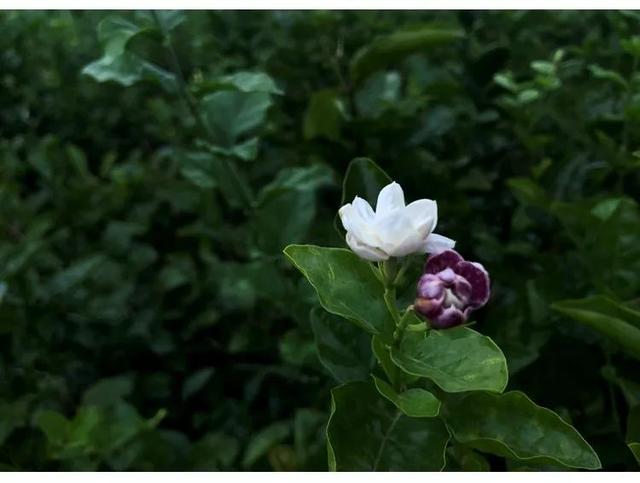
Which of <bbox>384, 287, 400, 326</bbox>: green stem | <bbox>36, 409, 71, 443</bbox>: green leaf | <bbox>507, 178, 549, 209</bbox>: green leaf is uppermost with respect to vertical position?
<bbox>384, 287, 400, 326</bbox>: green stem

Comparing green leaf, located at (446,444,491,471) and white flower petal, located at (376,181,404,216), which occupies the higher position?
white flower petal, located at (376,181,404,216)

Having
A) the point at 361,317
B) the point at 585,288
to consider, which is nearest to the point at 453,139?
the point at 585,288

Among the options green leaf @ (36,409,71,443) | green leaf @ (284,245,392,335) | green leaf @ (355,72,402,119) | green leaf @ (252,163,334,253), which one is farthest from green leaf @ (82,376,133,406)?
green leaf @ (284,245,392,335)

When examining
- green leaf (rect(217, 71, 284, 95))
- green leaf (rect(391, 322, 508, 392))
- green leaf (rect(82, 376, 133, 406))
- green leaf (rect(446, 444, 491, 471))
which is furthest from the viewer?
green leaf (rect(82, 376, 133, 406))

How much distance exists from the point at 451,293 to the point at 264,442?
610 mm

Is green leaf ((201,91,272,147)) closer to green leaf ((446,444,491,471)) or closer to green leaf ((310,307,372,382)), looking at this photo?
green leaf ((310,307,372,382))

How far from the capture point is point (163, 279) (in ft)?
4.70

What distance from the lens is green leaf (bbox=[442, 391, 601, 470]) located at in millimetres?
653

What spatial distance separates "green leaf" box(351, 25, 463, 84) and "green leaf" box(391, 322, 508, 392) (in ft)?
2.28

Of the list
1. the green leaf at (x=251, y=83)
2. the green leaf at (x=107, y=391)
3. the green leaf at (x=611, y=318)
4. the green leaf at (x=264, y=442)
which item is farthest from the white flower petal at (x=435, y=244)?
the green leaf at (x=107, y=391)

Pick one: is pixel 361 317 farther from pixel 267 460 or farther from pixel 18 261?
pixel 18 261

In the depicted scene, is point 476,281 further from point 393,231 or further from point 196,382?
point 196,382

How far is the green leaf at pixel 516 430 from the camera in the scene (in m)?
0.65
